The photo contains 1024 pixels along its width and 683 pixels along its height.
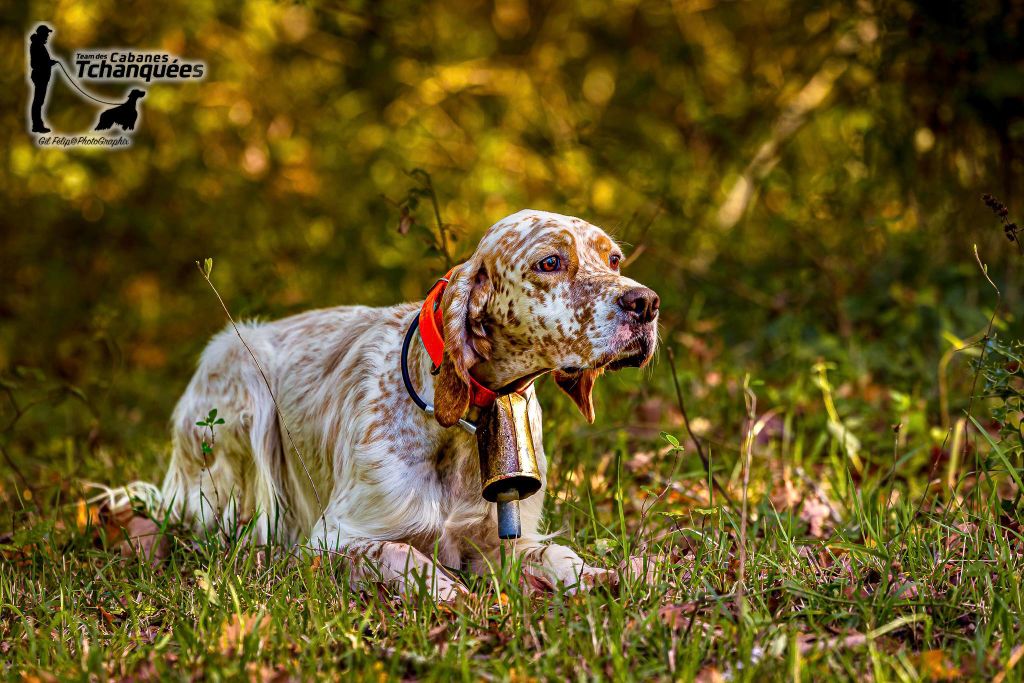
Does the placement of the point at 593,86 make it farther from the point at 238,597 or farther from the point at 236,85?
the point at 238,597

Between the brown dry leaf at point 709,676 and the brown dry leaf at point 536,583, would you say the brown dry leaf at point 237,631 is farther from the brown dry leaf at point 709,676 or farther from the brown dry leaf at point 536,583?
the brown dry leaf at point 709,676

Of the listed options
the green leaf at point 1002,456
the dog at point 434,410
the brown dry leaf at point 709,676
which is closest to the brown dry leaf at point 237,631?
the dog at point 434,410

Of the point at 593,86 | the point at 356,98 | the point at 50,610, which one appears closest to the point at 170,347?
the point at 356,98

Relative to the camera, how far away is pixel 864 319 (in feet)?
20.1

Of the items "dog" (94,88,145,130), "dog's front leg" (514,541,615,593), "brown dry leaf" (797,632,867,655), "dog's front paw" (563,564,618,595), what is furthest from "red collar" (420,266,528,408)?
"dog" (94,88,145,130)

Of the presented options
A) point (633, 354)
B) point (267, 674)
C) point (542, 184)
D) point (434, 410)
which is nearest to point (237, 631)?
point (267, 674)

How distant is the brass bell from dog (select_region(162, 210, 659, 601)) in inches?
2.9

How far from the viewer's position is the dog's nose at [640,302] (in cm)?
297

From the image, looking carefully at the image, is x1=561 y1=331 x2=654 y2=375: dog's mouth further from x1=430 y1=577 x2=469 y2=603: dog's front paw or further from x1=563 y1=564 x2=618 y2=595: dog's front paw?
x1=430 y1=577 x2=469 y2=603: dog's front paw

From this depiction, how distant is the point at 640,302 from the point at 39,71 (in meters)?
5.80

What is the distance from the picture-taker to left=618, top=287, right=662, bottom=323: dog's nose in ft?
9.75

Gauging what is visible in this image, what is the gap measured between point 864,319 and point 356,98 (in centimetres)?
431

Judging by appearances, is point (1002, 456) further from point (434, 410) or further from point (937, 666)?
point (434, 410)

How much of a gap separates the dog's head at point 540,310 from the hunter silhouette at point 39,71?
5062 mm
